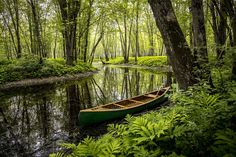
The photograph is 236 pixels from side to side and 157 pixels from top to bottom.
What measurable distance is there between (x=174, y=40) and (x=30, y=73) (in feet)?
55.3

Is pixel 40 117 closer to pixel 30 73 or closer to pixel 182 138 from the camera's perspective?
pixel 182 138

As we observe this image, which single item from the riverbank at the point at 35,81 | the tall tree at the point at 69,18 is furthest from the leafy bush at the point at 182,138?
the tall tree at the point at 69,18

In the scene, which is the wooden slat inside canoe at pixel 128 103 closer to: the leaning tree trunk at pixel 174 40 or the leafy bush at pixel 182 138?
the leaning tree trunk at pixel 174 40

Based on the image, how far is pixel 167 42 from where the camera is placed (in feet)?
15.8

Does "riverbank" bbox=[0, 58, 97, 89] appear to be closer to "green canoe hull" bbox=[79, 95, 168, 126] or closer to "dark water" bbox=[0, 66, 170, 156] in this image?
"dark water" bbox=[0, 66, 170, 156]

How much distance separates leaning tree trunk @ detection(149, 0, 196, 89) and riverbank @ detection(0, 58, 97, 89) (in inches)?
579

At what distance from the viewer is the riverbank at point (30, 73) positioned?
16625 millimetres

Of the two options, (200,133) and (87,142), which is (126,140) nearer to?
(87,142)

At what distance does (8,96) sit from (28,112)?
4441 mm

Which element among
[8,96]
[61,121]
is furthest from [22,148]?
[8,96]

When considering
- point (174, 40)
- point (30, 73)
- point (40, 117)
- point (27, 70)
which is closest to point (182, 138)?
point (174, 40)

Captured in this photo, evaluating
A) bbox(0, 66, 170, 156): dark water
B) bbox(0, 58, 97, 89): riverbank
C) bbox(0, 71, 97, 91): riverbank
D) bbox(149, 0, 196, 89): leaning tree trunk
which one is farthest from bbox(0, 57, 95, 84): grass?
bbox(149, 0, 196, 89): leaning tree trunk

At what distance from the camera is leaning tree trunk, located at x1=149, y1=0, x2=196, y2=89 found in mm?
4613

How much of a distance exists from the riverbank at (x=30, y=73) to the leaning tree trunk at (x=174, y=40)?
1470 cm
